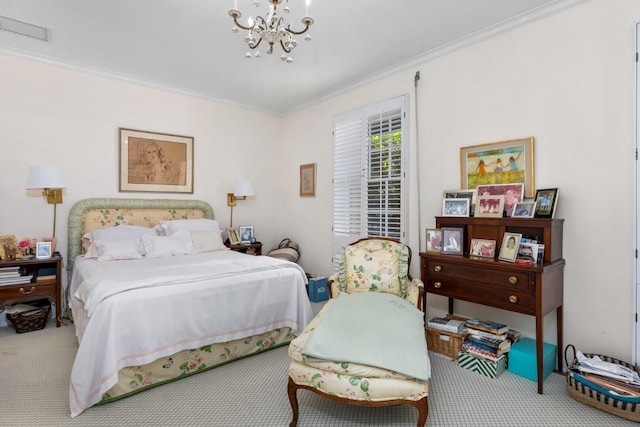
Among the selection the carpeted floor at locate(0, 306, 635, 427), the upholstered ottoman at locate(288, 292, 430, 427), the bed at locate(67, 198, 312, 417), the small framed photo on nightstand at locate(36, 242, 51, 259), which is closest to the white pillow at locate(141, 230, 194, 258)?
the bed at locate(67, 198, 312, 417)

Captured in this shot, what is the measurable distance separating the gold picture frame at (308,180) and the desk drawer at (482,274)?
2382 mm

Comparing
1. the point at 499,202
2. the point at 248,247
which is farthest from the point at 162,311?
the point at 499,202

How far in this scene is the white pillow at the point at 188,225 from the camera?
4.09 metres

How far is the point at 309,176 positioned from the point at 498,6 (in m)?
3.01

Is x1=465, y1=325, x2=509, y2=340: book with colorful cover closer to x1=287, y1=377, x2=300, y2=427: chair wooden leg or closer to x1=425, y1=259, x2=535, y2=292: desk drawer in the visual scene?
x1=425, y1=259, x2=535, y2=292: desk drawer

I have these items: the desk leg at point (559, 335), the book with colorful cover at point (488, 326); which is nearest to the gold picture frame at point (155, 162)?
the book with colorful cover at point (488, 326)

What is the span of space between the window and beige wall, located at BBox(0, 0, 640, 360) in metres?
0.16

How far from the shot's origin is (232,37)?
3152 millimetres

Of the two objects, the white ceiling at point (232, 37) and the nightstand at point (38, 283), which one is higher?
the white ceiling at point (232, 37)

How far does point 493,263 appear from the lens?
251cm

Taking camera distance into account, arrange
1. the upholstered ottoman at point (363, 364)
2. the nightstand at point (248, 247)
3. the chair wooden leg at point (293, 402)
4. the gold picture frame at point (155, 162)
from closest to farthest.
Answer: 1. the upholstered ottoman at point (363, 364)
2. the chair wooden leg at point (293, 402)
3. the gold picture frame at point (155, 162)
4. the nightstand at point (248, 247)

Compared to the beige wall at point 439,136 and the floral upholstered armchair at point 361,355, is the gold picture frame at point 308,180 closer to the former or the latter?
the beige wall at point 439,136

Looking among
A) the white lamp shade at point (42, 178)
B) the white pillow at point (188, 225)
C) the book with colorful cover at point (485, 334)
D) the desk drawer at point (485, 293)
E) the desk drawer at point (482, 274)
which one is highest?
the white lamp shade at point (42, 178)

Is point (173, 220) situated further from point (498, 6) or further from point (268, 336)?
point (498, 6)
